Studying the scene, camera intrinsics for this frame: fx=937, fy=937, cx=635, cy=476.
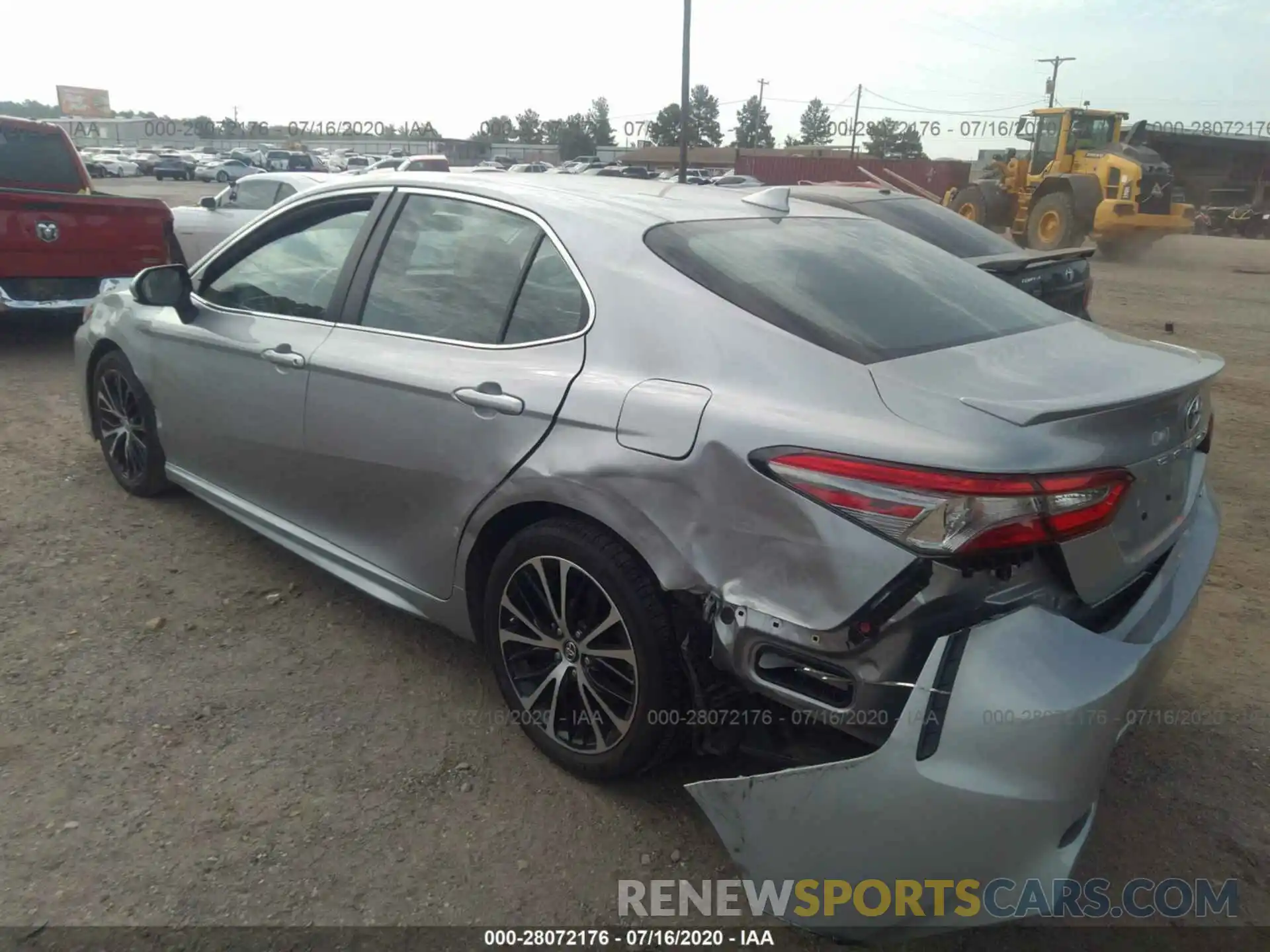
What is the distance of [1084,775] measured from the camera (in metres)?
1.85

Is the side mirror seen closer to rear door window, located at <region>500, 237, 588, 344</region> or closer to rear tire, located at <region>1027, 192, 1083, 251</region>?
rear door window, located at <region>500, 237, 588, 344</region>

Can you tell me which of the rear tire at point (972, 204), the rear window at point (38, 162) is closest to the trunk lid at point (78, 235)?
the rear window at point (38, 162)

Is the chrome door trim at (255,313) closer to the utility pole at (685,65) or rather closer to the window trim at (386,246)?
the window trim at (386,246)

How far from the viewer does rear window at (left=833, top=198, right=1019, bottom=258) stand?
6.18 meters

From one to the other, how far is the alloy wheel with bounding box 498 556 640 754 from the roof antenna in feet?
4.61

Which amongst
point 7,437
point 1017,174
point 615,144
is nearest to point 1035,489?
point 7,437

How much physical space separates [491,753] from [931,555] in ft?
5.16

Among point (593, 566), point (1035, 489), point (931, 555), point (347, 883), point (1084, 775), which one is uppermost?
point (1035, 489)

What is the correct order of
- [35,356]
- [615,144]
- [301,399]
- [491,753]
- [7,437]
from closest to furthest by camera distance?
1. [491,753]
2. [301,399]
3. [7,437]
4. [35,356]
5. [615,144]

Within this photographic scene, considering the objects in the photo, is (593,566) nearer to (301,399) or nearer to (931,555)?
(931,555)

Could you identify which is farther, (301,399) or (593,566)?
(301,399)

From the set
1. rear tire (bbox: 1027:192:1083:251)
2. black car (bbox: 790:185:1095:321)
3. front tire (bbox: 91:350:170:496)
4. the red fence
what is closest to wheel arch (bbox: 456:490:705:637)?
front tire (bbox: 91:350:170:496)

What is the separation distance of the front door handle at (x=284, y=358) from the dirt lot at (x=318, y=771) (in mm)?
976

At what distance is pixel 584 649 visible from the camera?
8.32 feet
